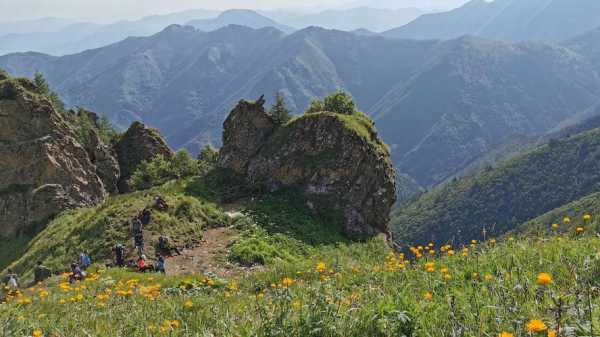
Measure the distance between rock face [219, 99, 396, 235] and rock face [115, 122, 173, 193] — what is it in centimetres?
2001

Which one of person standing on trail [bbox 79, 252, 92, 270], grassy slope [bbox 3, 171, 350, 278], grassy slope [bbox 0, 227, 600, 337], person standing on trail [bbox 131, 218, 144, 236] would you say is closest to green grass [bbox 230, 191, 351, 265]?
grassy slope [bbox 3, 171, 350, 278]

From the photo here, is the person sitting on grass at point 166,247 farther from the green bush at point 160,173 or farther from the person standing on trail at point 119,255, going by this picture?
the green bush at point 160,173

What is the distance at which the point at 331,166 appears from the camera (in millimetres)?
32312

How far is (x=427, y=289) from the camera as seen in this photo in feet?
20.9

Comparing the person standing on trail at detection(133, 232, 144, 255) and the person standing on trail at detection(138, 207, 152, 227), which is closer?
the person standing on trail at detection(133, 232, 144, 255)

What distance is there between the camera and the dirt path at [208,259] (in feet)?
69.6

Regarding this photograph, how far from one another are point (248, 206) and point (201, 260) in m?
8.03

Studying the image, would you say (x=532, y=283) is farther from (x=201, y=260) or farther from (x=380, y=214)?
(x=380, y=214)

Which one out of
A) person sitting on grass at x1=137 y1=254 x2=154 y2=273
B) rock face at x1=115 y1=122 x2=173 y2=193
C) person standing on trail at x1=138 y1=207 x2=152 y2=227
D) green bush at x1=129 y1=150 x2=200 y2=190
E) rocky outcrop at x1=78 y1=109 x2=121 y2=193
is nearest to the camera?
person sitting on grass at x1=137 y1=254 x2=154 y2=273

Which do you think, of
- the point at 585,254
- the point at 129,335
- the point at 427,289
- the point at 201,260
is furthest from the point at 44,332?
the point at 201,260

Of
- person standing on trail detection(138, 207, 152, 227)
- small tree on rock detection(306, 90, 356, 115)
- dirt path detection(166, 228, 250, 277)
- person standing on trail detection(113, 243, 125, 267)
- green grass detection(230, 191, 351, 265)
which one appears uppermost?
small tree on rock detection(306, 90, 356, 115)

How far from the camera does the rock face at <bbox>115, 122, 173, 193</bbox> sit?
52562 mm

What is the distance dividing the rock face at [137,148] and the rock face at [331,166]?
20.0 m

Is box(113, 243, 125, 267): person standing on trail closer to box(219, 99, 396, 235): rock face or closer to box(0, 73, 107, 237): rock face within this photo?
box(219, 99, 396, 235): rock face
